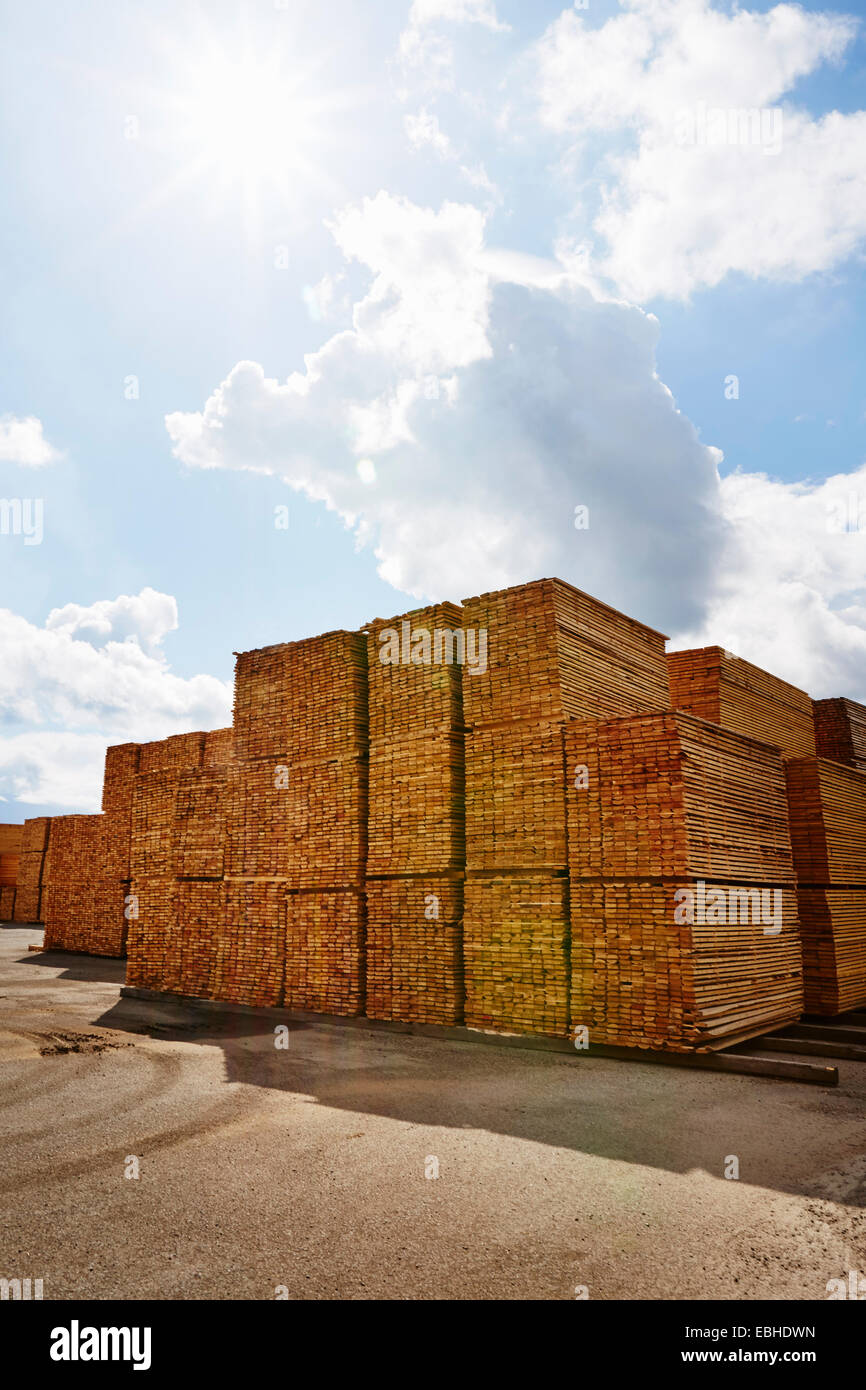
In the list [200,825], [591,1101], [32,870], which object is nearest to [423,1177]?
[591,1101]

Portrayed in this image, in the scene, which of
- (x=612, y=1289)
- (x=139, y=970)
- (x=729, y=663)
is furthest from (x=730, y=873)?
(x=139, y=970)

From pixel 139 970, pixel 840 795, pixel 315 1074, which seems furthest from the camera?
pixel 139 970

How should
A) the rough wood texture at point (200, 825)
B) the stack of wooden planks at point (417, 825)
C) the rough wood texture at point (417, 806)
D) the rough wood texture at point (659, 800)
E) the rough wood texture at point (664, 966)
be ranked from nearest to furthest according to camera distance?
the rough wood texture at point (664, 966), the rough wood texture at point (659, 800), the stack of wooden planks at point (417, 825), the rough wood texture at point (417, 806), the rough wood texture at point (200, 825)

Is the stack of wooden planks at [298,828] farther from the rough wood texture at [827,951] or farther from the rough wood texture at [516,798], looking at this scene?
the rough wood texture at [827,951]

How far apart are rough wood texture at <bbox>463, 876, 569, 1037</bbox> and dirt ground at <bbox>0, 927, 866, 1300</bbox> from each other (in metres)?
0.49

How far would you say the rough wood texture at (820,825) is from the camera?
1065cm

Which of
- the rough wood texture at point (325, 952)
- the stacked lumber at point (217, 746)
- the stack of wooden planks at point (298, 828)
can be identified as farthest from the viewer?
the stacked lumber at point (217, 746)

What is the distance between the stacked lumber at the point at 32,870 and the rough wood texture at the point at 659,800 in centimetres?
2596

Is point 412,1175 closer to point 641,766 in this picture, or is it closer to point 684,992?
point 684,992

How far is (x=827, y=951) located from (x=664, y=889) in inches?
157

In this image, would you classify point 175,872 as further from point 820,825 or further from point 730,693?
point 820,825

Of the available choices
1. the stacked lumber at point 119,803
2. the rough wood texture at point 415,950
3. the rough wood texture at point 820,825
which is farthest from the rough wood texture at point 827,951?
the stacked lumber at point 119,803

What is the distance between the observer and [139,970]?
14.2m

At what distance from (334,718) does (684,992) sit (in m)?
5.87
